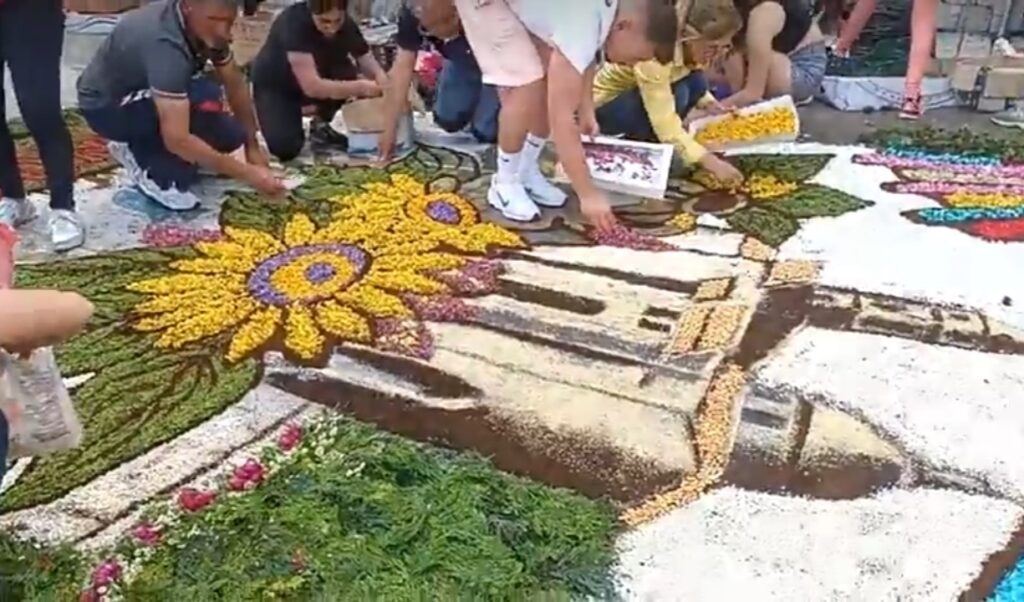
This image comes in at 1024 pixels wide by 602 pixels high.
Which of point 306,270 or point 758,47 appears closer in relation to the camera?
point 306,270

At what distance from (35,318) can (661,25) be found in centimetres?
182

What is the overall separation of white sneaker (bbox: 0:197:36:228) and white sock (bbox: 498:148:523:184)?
44.6 inches

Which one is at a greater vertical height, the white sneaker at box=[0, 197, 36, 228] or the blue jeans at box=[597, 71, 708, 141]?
the blue jeans at box=[597, 71, 708, 141]

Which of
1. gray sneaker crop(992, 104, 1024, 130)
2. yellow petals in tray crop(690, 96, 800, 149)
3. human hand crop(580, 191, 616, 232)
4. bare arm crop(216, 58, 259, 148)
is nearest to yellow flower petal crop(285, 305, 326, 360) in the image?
human hand crop(580, 191, 616, 232)

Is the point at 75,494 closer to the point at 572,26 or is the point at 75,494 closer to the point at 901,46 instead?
the point at 572,26

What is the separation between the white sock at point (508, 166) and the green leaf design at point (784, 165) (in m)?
0.68

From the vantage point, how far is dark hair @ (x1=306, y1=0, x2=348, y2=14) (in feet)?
10.8

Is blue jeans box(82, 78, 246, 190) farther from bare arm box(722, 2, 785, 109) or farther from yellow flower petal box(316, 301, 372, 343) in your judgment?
bare arm box(722, 2, 785, 109)

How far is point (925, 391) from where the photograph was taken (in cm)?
206

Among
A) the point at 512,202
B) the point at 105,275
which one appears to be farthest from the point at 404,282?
the point at 105,275

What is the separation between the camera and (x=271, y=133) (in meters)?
3.45

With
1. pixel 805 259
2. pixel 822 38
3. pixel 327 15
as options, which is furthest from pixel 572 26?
pixel 822 38

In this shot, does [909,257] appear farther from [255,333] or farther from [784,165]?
[255,333]

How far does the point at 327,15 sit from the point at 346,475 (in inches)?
78.7
